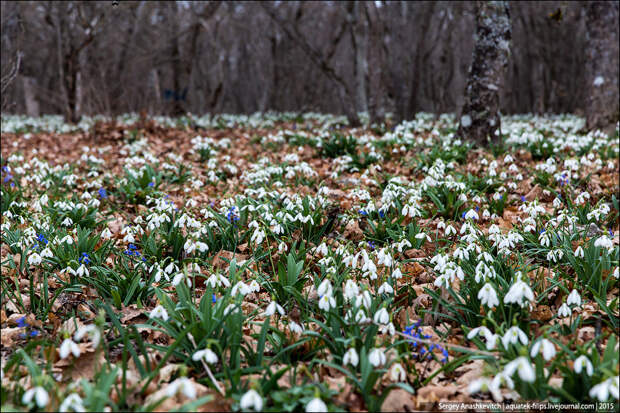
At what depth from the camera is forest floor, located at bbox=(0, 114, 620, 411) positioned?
1.82 meters

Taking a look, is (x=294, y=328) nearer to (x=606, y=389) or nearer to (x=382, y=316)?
(x=382, y=316)

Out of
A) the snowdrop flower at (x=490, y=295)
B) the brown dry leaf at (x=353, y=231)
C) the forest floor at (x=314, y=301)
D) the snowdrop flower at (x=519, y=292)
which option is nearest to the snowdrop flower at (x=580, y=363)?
the forest floor at (x=314, y=301)

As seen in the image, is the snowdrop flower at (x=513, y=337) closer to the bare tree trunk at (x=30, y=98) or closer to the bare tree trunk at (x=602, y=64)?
the bare tree trunk at (x=602, y=64)

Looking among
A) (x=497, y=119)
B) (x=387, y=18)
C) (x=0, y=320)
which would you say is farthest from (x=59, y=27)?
(x=0, y=320)

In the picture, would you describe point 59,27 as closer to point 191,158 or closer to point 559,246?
point 191,158

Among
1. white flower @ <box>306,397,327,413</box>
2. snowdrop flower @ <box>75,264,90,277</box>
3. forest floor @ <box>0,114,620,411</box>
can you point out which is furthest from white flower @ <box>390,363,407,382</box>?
snowdrop flower @ <box>75,264,90,277</box>

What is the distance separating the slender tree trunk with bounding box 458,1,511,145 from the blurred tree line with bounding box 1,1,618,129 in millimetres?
942

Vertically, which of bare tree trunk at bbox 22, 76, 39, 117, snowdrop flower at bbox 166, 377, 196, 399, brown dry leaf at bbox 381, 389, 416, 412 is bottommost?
brown dry leaf at bbox 381, 389, 416, 412

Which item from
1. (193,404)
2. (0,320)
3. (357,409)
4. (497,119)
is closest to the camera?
(193,404)

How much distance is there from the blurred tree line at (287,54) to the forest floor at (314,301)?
14.3 ft

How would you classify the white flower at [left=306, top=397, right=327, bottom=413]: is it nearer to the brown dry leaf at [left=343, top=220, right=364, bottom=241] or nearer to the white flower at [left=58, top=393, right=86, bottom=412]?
the white flower at [left=58, top=393, right=86, bottom=412]

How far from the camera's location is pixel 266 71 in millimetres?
17531

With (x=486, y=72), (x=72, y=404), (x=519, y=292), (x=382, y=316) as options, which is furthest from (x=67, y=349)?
(x=486, y=72)

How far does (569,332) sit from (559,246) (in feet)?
3.19
